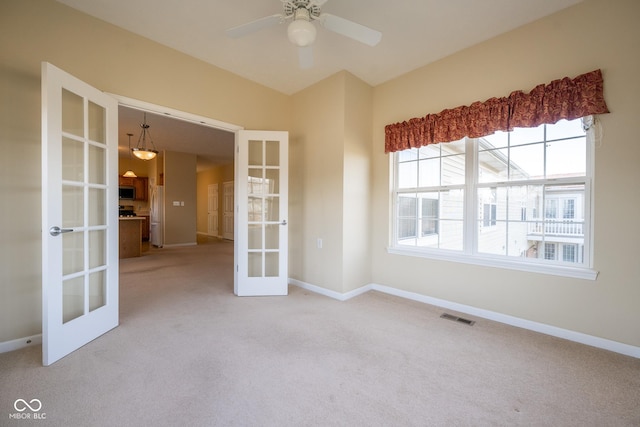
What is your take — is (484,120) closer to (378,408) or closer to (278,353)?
(378,408)

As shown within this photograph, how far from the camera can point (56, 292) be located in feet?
6.29

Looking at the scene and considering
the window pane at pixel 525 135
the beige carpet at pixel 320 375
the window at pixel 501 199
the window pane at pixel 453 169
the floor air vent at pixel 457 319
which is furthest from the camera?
the window pane at pixel 453 169

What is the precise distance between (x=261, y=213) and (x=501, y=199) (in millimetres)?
2796

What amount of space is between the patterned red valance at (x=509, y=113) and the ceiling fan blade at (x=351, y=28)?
141 centimetres

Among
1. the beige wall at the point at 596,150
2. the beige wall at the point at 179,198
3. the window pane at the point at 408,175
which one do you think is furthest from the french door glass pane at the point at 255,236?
the beige wall at the point at 179,198

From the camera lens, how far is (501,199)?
2795 mm

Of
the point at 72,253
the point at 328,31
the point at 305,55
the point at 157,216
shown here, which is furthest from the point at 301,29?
the point at 157,216

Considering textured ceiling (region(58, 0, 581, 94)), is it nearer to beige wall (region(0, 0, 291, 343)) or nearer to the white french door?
beige wall (region(0, 0, 291, 343))

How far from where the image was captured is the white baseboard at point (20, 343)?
2.03 metres

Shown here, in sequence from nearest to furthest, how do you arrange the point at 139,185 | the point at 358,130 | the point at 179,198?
the point at 358,130
the point at 179,198
the point at 139,185

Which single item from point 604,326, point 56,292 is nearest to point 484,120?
point 604,326

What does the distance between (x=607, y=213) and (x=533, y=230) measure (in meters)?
0.53

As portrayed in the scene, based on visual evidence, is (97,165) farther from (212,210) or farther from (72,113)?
(212,210)

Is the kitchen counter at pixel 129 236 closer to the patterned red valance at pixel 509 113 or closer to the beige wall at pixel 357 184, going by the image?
the beige wall at pixel 357 184
